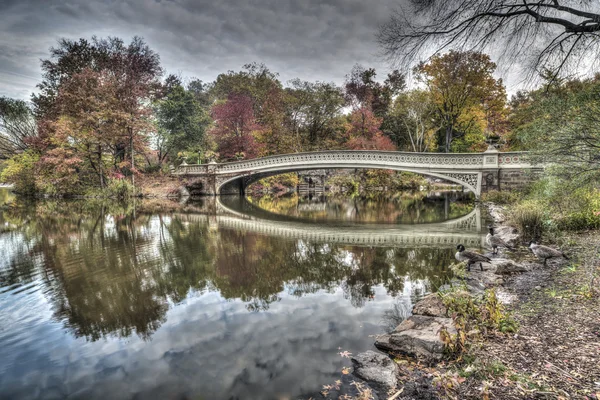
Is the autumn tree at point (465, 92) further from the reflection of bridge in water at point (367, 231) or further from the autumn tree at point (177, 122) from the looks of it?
the autumn tree at point (177, 122)

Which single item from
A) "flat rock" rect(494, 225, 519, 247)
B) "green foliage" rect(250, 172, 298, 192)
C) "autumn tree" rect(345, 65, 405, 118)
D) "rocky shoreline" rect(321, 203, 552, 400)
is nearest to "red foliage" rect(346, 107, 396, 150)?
"autumn tree" rect(345, 65, 405, 118)

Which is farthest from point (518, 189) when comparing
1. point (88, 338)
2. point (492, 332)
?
point (88, 338)

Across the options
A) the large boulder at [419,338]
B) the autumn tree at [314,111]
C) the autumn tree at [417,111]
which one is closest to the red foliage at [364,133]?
the autumn tree at [314,111]

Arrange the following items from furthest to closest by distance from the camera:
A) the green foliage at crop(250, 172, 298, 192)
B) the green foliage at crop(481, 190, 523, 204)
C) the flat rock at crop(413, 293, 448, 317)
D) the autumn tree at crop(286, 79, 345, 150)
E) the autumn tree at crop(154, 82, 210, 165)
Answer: the green foliage at crop(250, 172, 298, 192) < the autumn tree at crop(286, 79, 345, 150) < the autumn tree at crop(154, 82, 210, 165) < the green foliage at crop(481, 190, 523, 204) < the flat rock at crop(413, 293, 448, 317)

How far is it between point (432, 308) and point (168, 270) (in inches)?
189

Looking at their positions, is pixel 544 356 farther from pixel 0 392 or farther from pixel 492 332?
pixel 0 392

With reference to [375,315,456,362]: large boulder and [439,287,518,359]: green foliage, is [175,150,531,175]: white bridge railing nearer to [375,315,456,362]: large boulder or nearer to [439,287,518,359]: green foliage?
[439,287,518,359]: green foliage

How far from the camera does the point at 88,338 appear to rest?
11.8 feet

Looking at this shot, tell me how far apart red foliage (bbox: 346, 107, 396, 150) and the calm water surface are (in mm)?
19509

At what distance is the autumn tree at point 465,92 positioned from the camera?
76.8ft

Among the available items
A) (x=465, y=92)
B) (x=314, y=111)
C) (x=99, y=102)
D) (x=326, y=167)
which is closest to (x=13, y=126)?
(x=99, y=102)

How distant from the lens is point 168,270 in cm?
615

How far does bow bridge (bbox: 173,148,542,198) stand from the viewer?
16531 millimetres

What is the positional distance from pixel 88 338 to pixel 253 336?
1.88m
